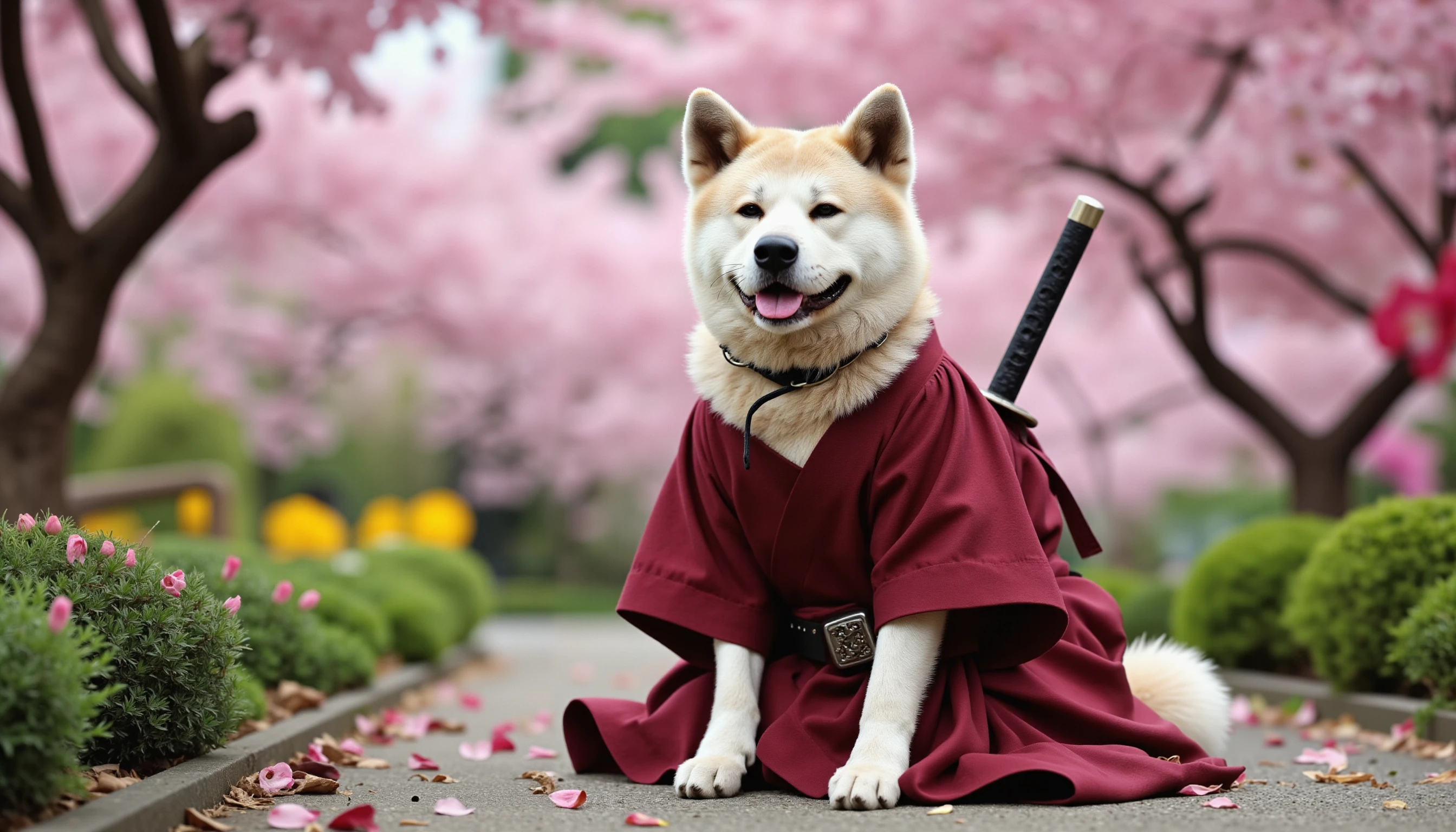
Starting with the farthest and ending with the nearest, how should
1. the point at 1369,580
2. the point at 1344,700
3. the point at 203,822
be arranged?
1. the point at 1344,700
2. the point at 1369,580
3. the point at 203,822

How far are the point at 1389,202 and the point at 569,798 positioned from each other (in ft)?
23.7

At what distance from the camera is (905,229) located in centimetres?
377

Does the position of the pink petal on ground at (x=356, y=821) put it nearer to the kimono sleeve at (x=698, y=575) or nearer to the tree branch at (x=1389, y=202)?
Result: the kimono sleeve at (x=698, y=575)

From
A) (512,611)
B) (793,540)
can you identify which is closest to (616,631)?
(512,611)

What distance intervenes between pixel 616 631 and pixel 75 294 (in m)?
9.73

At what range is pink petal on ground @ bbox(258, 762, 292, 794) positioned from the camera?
3.72 metres

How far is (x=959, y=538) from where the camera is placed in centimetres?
347

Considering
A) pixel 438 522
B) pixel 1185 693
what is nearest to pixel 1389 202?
pixel 1185 693

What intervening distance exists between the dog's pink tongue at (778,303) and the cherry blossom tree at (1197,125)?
4266mm

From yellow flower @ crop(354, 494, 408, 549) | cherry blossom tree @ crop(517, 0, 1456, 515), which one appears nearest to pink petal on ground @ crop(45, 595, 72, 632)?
cherry blossom tree @ crop(517, 0, 1456, 515)

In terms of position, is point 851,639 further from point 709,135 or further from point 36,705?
point 36,705

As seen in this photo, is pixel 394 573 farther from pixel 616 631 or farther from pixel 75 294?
pixel 616 631

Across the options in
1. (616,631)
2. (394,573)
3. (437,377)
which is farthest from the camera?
(437,377)

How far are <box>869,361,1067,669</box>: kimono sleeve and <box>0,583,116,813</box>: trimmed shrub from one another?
6.16 ft
